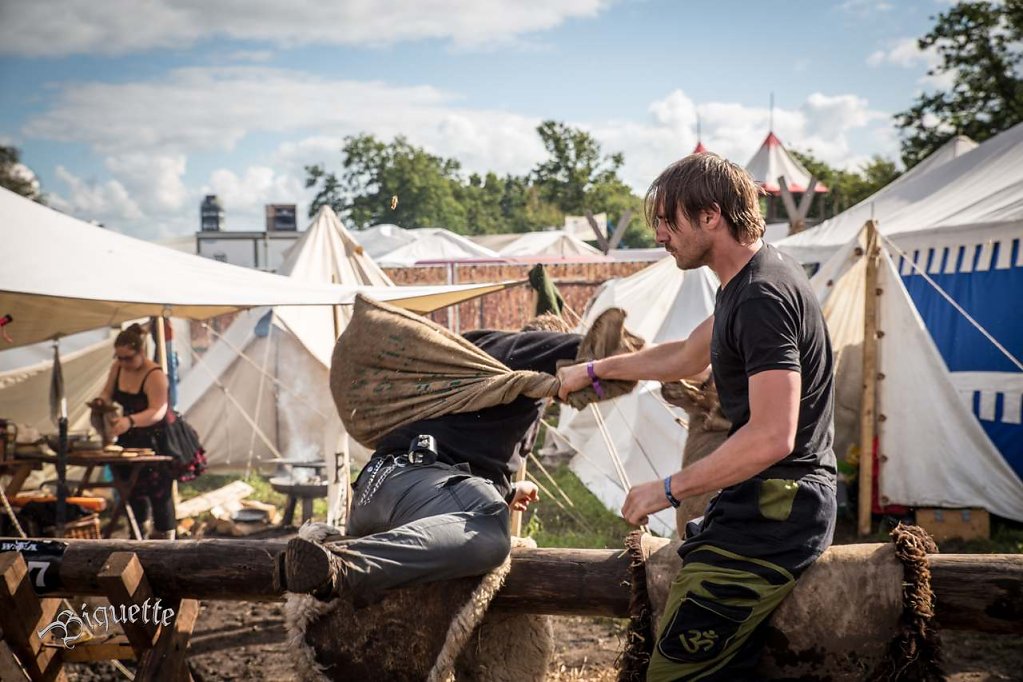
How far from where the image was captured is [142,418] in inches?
260

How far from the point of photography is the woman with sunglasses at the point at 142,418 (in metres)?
6.55

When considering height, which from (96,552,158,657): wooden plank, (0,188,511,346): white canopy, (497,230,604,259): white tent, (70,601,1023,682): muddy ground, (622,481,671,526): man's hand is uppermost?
(497,230,604,259): white tent

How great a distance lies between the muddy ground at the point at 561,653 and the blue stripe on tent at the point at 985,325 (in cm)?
276

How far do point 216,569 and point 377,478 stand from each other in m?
0.70

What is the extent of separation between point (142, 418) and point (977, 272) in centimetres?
708

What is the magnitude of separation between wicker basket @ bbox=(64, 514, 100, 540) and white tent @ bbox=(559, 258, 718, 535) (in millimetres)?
3590

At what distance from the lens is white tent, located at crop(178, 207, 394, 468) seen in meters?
9.16

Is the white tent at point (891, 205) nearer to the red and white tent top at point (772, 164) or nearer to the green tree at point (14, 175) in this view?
the red and white tent top at point (772, 164)

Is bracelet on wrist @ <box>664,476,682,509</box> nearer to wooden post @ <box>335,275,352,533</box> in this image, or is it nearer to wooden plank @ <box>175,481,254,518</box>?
wooden post @ <box>335,275,352,533</box>

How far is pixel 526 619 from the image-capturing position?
302 centimetres

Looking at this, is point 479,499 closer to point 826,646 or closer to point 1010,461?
point 826,646

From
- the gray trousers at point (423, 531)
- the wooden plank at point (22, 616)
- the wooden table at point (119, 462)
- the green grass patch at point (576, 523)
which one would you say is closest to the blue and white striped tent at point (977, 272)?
the green grass patch at point (576, 523)

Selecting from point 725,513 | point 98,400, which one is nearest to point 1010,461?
point 725,513

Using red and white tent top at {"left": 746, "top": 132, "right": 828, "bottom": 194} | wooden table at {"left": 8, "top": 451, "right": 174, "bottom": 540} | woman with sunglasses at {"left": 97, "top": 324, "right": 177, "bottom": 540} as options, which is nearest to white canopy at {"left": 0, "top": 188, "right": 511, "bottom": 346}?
woman with sunglasses at {"left": 97, "top": 324, "right": 177, "bottom": 540}
